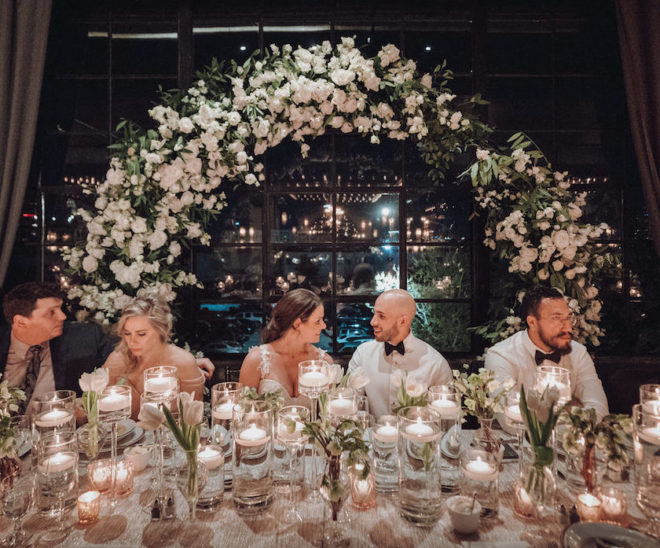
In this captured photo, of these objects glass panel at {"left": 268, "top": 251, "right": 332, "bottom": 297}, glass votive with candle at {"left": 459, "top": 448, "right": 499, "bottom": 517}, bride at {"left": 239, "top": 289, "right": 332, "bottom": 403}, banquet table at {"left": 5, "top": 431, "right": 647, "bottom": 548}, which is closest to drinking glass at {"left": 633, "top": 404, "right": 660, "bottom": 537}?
banquet table at {"left": 5, "top": 431, "right": 647, "bottom": 548}

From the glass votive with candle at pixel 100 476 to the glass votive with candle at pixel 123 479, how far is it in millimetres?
36

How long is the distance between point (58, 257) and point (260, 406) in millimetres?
2918

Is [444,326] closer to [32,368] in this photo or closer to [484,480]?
[484,480]

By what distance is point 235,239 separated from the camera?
3.49m

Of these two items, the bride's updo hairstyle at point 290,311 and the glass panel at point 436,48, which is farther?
the glass panel at point 436,48

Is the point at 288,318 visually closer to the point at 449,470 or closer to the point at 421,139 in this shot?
the point at 449,470

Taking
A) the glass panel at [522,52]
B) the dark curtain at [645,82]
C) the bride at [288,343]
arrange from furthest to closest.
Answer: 1. the glass panel at [522,52]
2. the dark curtain at [645,82]
3. the bride at [288,343]

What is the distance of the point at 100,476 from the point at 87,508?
16 centimetres

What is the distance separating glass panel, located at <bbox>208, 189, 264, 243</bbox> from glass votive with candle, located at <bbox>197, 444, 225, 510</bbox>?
221 cm

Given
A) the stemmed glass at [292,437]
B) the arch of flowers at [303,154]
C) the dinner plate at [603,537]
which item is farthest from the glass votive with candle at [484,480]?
the arch of flowers at [303,154]

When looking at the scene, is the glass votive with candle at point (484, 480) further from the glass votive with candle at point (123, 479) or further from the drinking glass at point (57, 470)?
the drinking glass at point (57, 470)

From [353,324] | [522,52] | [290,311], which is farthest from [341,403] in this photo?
[522,52]

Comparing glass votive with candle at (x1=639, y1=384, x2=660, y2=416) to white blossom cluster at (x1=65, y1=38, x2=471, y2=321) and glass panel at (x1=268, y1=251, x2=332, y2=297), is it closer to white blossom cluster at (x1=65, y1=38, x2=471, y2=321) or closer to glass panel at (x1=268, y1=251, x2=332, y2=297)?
white blossom cluster at (x1=65, y1=38, x2=471, y2=321)

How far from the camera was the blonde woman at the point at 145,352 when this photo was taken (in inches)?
104
